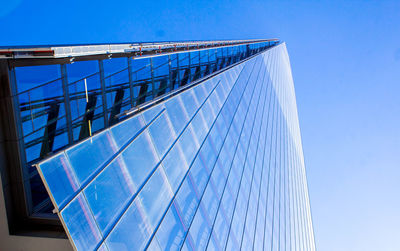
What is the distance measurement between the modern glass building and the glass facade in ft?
0.13

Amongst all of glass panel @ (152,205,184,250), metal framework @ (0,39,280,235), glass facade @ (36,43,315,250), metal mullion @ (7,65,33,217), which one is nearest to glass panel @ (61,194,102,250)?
glass facade @ (36,43,315,250)

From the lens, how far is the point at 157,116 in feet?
38.7

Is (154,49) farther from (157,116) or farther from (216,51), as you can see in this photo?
(216,51)

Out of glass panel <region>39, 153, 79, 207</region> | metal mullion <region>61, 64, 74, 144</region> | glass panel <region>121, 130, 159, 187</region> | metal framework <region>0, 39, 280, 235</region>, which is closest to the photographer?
glass panel <region>39, 153, 79, 207</region>

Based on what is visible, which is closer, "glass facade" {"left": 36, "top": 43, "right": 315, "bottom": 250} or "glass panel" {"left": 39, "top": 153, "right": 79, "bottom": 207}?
"glass panel" {"left": 39, "top": 153, "right": 79, "bottom": 207}

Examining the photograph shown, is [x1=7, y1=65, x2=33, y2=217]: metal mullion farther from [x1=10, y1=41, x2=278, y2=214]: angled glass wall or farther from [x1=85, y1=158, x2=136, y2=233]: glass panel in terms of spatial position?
[x1=85, y1=158, x2=136, y2=233]: glass panel

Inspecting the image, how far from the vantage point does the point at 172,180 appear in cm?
1123

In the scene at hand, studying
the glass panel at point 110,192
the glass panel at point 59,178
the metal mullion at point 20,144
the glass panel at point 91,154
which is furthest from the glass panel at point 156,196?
the metal mullion at point 20,144

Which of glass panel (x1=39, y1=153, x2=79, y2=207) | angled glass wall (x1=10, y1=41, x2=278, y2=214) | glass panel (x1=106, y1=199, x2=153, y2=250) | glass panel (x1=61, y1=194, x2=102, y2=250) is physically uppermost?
angled glass wall (x1=10, y1=41, x2=278, y2=214)

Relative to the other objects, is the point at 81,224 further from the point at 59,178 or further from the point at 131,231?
the point at 131,231

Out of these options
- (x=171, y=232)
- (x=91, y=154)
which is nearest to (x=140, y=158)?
(x=91, y=154)

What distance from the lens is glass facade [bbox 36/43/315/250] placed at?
21.5 feet

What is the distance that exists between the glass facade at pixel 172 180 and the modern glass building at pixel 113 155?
4 centimetres

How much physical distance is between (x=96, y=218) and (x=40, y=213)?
2968 mm
